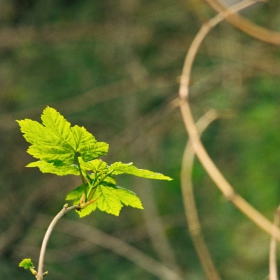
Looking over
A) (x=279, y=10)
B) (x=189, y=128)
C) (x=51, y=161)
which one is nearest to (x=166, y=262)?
(x=279, y=10)

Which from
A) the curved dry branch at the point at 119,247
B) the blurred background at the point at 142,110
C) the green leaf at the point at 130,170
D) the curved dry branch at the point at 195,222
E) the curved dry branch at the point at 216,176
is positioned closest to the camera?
the green leaf at the point at 130,170

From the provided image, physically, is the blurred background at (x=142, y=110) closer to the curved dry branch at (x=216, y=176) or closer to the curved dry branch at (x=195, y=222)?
the curved dry branch at (x=195, y=222)

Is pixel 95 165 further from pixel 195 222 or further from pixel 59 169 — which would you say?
pixel 195 222

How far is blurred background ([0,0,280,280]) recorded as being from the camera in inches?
88.4

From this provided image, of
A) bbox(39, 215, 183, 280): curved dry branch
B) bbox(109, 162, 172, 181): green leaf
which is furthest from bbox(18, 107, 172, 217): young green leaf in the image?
bbox(39, 215, 183, 280): curved dry branch

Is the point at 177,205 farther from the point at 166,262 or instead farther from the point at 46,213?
the point at 46,213

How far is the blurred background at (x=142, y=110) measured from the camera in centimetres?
224

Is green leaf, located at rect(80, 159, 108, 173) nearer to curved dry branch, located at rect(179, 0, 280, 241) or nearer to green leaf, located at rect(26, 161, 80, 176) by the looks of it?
green leaf, located at rect(26, 161, 80, 176)

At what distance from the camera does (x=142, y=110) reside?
2.40m

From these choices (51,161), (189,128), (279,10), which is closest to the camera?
(51,161)

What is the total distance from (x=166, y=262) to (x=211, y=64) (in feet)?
2.90

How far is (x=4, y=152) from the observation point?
2281 millimetres

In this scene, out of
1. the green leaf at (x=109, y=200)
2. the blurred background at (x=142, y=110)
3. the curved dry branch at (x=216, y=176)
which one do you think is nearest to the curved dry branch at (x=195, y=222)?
the curved dry branch at (x=216, y=176)

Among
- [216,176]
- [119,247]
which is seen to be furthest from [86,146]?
[119,247]
